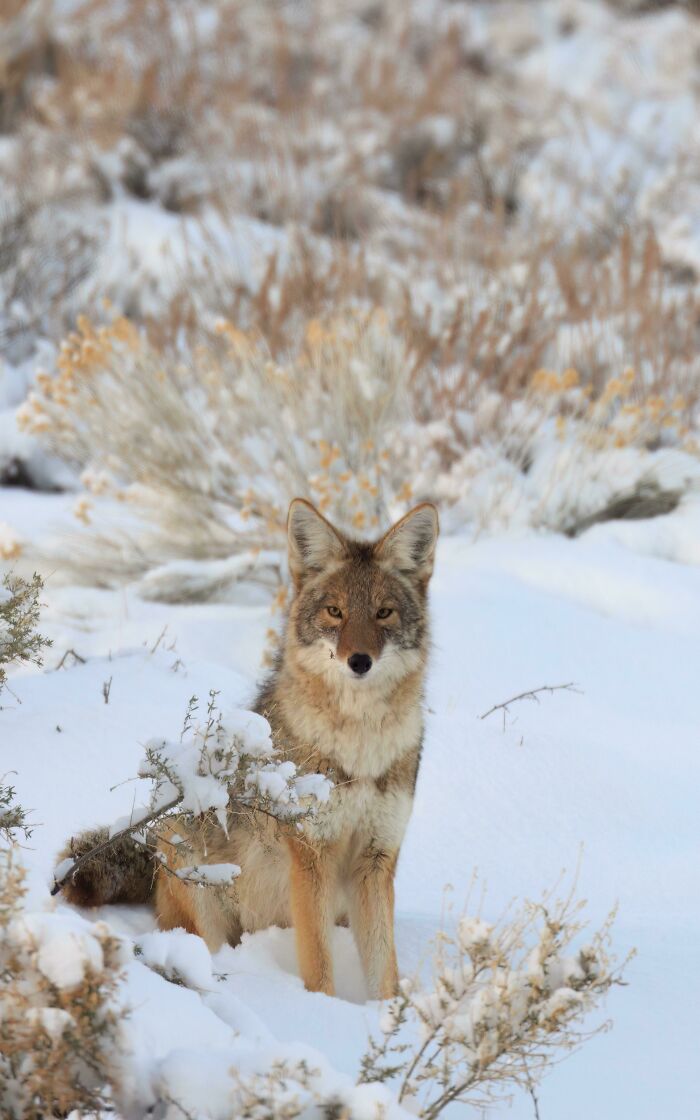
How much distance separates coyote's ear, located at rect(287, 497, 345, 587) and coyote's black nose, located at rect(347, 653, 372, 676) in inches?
17.4

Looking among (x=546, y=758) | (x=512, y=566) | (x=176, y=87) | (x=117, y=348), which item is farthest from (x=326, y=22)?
(x=546, y=758)

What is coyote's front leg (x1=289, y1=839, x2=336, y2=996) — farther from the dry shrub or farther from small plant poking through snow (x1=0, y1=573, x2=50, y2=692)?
the dry shrub

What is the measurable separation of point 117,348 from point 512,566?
3.10m

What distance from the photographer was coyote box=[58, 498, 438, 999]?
148 inches

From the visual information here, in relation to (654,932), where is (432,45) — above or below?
above

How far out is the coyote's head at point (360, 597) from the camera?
3861 mm

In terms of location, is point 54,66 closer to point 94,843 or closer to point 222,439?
point 222,439

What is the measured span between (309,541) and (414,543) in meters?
0.36

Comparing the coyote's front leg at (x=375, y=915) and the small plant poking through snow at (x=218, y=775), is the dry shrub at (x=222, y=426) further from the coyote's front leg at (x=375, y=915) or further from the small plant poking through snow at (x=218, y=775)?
the small plant poking through snow at (x=218, y=775)

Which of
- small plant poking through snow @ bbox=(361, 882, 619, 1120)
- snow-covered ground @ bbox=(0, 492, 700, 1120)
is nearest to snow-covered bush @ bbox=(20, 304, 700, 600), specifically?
snow-covered ground @ bbox=(0, 492, 700, 1120)

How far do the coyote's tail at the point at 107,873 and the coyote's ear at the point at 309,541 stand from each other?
108cm

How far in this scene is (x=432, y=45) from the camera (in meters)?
17.8

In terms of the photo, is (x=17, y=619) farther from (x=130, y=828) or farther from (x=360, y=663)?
(x=130, y=828)

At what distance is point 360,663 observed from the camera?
12.4 ft
